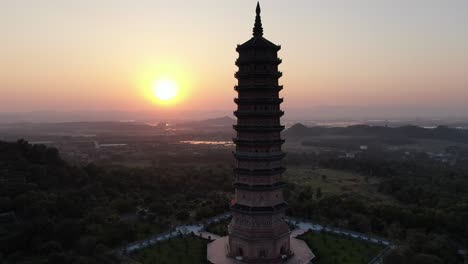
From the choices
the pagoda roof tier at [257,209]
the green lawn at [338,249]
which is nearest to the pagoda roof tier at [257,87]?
the pagoda roof tier at [257,209]

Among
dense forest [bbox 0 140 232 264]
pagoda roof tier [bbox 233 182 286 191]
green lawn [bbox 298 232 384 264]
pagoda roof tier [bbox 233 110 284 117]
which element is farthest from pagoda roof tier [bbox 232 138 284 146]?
dense forest [bbox 0 140 232 264]

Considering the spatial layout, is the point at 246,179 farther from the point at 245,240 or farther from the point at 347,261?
the point at 347,261

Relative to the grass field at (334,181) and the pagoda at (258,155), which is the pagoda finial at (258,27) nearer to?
the pagoda at (258,155)

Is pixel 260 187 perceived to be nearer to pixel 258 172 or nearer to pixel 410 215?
pixel 258 172

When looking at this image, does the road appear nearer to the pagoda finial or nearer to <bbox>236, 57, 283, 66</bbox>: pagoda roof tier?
<bbox>236, 57, 283, 66</bbox>: pagoda roof tier

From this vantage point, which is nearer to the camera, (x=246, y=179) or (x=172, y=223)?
(x=246, y=179)

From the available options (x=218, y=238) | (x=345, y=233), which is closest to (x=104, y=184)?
(x=218, y=238)
